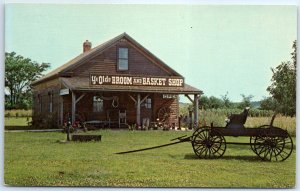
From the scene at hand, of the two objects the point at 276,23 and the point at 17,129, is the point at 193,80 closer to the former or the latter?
the point at 276,23

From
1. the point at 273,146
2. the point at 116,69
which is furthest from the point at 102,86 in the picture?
the point at 273,146

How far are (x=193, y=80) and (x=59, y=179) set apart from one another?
345 centimetres

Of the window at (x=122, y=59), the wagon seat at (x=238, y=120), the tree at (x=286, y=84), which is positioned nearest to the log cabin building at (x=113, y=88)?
the window at (x=122, y=59)

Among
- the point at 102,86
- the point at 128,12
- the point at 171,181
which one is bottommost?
the point at 171,181

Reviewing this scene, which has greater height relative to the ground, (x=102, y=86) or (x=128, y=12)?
(x=128, y=12)

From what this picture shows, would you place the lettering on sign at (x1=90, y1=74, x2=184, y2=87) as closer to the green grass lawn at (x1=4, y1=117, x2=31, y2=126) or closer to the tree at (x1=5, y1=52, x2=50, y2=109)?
the tree at (x1=5, y1=52, x2=50, y2=109)

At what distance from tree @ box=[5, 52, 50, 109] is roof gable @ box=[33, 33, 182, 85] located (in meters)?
0.23

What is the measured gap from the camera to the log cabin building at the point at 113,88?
2219cm

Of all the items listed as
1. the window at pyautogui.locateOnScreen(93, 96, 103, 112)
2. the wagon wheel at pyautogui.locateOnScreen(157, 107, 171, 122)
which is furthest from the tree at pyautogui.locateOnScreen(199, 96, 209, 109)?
the window at pyautogui.locateOnScreen(93, 96, 103, 112)

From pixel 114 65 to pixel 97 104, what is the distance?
2.94ft

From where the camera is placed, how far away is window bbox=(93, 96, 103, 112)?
2223 centimetres

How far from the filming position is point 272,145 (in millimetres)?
21984

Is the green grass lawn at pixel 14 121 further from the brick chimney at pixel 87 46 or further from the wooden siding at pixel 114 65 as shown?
the brick chimney at pixel 87 46

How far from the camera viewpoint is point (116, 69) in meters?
22.3
